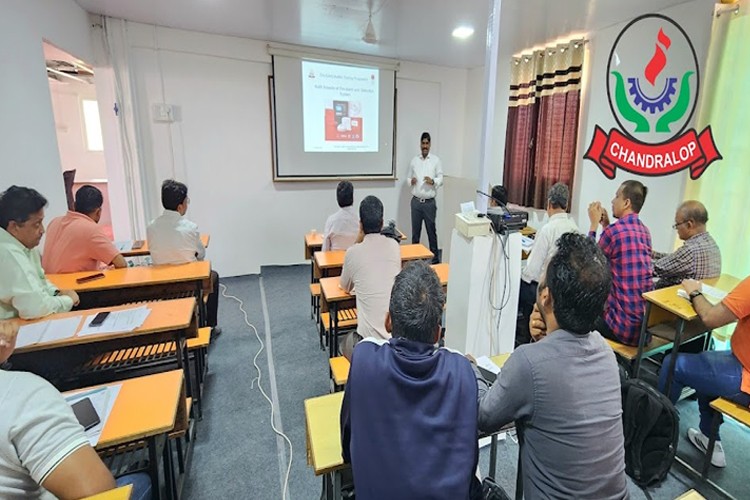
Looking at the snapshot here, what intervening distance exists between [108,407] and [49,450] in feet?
1.75

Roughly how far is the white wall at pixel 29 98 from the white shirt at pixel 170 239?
2.66 ft

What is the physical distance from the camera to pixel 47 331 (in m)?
1.82

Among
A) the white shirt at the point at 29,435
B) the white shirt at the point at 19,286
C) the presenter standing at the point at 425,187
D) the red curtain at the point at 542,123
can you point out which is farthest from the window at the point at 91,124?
the white shirt at the point at 29,435

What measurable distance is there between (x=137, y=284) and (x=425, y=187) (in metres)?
3.76

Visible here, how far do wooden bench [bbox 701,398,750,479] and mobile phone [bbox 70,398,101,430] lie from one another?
8.39 feet

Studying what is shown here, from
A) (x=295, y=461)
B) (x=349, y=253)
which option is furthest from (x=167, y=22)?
(x=295, y=461)

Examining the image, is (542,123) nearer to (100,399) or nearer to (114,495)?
(100,399)

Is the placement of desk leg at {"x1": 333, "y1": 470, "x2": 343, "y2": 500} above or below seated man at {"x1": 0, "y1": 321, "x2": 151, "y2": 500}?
below

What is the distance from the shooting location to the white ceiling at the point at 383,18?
314cm

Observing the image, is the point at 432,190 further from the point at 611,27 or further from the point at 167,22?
the point at 167,22

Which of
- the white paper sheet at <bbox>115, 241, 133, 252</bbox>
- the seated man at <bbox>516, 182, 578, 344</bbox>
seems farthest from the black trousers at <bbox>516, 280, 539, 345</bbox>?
the white paper sheet at <bbox>115, 241, 133, 252</bbox>

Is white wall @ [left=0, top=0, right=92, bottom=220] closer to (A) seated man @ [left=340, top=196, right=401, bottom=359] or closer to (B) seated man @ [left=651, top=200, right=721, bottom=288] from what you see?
(A) seated man @ [left=340, top=196, right=401, bottom=359]

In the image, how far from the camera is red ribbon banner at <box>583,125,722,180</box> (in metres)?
2.96

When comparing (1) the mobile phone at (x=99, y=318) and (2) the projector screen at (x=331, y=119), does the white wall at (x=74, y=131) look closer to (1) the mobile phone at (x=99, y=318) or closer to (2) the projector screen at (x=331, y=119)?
(2) the projector screen at (x=331, y=119)
